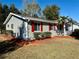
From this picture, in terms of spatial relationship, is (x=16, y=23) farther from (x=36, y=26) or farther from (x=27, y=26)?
(x=36, y=26)

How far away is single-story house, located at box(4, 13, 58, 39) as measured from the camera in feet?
79.0

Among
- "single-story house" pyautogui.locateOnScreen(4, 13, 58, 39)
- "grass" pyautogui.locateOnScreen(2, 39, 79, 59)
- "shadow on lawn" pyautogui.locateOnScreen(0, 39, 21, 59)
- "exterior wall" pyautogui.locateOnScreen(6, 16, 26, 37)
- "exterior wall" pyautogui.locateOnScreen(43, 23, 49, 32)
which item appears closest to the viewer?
"grass" pyautogui.locateOnScreen(2, 39, 79, 59)

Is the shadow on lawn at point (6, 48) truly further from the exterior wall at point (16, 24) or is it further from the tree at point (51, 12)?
the tree at point (51, 12)

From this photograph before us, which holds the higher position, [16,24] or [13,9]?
[13,9]

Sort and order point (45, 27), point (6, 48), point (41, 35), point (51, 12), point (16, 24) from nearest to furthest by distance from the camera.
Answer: point (6, 48) → point (41, 35) → point (16, 24) → point (45, 27) → point (51, 12)

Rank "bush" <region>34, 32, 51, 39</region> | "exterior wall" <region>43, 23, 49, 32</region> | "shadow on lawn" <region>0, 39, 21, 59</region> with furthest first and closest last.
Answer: "exterior wall" <region>43, 23, 49, 32</region> → "bush" <region>34, 32, 51, 39</region> → "shadow on lawn" <region>0, 39, 21, 59</region>

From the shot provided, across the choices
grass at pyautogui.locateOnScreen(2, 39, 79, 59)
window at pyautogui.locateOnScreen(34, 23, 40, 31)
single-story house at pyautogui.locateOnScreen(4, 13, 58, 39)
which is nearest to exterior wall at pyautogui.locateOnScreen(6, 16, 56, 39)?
single-story house at pyautogui.locateOnScreen(4, 13, 58, 39)

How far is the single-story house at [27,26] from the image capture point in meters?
24.1

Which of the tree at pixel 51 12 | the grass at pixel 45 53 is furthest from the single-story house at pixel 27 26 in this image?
the tree at pixel 51 12

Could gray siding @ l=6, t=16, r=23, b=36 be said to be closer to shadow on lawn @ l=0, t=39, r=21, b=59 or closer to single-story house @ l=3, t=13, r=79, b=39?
single-story house @ l=3, t=13, r=79, b=39

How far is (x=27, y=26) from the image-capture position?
23938 millimetres

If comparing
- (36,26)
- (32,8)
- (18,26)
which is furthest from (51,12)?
(18,26)

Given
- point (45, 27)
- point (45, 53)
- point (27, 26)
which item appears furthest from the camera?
point (45, 27)

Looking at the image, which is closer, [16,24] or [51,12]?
[16,24]
